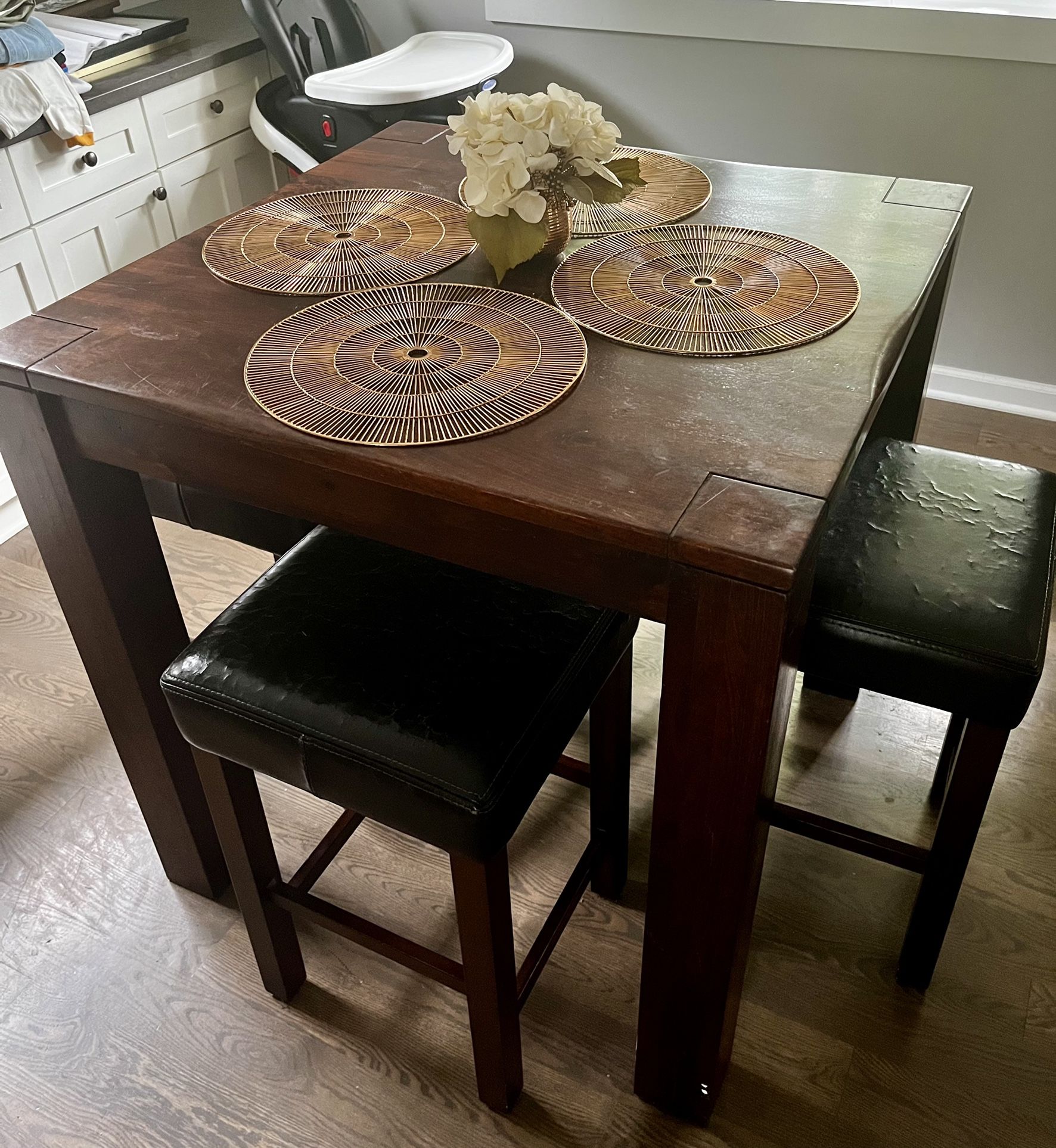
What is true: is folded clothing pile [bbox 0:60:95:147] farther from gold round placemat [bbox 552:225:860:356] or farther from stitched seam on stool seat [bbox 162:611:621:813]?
stitched seam on stool seat [bbox 162:611:621:813]

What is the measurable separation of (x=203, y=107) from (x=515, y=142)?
187 cm

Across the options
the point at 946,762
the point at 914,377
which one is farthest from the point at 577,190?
the point at 946,762

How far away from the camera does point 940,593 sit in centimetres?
118

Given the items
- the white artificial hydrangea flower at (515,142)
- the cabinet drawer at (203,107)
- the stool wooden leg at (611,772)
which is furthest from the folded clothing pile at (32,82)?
the stool wooden leg at (611,772)

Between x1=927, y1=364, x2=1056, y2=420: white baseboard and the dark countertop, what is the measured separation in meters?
2.06

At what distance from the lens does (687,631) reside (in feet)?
2.88

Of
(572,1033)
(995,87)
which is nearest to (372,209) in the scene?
(572,1033)

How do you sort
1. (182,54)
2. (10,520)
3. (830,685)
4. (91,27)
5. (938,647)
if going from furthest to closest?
(182,54), (91,27), (10,520), (830,685), (938,647)

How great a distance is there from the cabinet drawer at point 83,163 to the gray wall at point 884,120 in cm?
85

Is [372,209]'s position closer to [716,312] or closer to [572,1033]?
Result: [716,312]

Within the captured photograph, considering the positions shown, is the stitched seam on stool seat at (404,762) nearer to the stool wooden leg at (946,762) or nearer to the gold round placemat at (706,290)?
the gold round placemat at (706,290)

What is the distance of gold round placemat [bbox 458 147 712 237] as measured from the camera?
1390 millimetres

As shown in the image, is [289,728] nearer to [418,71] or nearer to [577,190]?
[577,190]

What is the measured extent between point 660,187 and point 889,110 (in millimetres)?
1289
